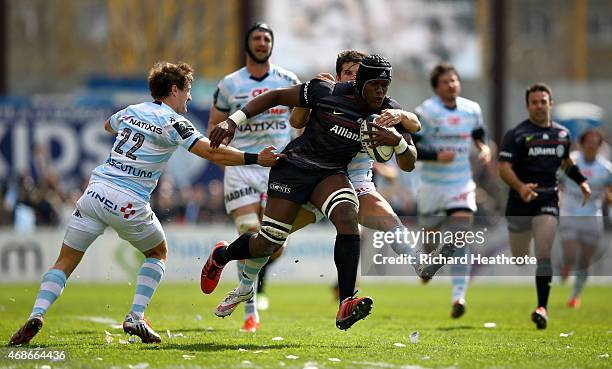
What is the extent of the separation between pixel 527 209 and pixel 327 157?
357 cm

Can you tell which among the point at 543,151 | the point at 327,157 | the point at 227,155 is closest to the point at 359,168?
the point at 327,157

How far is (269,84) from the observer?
12.6 m

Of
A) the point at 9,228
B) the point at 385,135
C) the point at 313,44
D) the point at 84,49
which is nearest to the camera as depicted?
the point at 385,135

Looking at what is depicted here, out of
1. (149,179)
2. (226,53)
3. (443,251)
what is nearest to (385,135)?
(443,251)

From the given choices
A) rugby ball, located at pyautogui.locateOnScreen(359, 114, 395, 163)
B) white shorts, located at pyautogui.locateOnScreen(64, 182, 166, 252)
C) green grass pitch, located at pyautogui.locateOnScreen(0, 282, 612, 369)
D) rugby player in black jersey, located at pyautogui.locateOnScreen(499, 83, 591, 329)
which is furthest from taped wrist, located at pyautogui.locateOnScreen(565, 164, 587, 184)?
white shorts, located at pyautogui.locateOnScreen(64, 182, 166, 252)

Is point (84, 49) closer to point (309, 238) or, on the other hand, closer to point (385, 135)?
point (309, 238)

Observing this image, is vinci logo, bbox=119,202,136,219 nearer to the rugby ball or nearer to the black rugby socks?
the black rugby socks

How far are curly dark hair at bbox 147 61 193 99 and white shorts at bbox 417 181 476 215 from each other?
16.6 ft

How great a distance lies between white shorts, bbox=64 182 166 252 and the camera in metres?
10.0

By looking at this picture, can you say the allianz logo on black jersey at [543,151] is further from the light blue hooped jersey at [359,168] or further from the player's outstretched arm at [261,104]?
the player's outstretched arm at [261,104]

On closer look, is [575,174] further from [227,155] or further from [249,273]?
[227,155]

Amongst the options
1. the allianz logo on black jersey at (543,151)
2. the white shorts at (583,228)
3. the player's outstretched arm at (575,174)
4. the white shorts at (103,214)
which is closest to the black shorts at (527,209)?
the allianz logo on black jersey at (543,151)

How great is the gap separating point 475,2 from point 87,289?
15949 mm

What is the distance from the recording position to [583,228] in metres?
18.3
